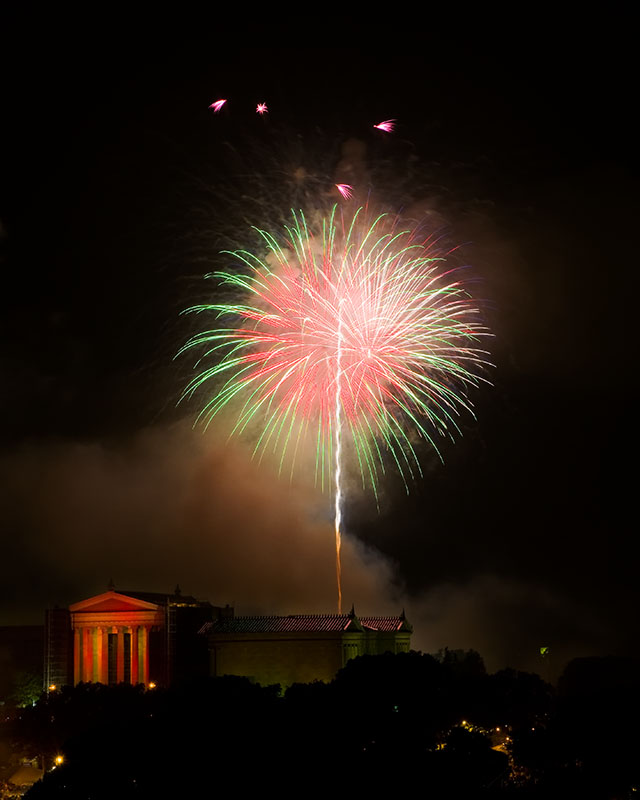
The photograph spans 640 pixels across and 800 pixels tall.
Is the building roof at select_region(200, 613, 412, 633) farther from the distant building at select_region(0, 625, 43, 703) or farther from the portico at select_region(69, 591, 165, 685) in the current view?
the distant building at select_region(0, 625, 43, 703)

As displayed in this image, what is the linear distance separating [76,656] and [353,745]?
4028 centimetres

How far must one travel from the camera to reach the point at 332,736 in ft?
160

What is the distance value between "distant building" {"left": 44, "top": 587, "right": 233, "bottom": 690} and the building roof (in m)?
2.95

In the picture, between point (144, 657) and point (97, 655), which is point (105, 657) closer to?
point (97, 655)

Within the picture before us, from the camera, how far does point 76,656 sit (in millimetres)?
83000

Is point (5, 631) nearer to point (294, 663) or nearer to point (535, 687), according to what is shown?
point (294, 663)

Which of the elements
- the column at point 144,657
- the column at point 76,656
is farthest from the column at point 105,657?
the column at point 144,657

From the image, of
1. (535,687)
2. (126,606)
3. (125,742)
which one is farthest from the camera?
(126,606)

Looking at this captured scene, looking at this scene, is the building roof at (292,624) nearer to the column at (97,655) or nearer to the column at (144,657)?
the column at (144,657)

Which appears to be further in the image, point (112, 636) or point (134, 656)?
point (112, 636)

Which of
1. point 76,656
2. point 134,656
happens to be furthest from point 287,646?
point 76,656

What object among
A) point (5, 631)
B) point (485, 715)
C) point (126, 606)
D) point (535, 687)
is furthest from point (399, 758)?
point (5, 631)

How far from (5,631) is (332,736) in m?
69.3

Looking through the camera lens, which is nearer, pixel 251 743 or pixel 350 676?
pixel 251 743
